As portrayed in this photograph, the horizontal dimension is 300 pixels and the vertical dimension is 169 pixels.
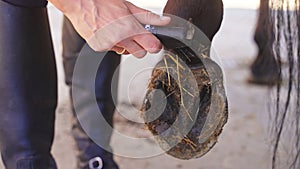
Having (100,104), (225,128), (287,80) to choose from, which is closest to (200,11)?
(287,80)

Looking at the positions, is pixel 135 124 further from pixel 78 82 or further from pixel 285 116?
pixel 285 116

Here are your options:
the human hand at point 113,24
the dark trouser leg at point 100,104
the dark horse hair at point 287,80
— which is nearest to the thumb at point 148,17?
the human hand at point 113,24

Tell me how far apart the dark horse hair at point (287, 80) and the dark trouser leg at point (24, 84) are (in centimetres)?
33

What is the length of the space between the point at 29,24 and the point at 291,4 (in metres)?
0.37

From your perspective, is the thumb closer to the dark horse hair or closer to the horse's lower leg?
the horse's lower leg

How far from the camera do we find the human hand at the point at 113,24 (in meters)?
0.65

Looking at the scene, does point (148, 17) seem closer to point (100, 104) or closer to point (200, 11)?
point (200, 11)

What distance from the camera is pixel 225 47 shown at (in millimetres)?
2076

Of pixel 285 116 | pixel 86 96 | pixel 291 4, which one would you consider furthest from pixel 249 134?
pixel 291 4

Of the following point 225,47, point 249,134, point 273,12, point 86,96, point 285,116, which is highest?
point 273,12

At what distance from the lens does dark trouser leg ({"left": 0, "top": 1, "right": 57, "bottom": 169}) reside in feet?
2.65

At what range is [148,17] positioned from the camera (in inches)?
26.1

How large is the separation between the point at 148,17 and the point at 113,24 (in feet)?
0.14

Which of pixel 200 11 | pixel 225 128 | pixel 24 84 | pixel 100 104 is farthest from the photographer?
pixel 225 128
